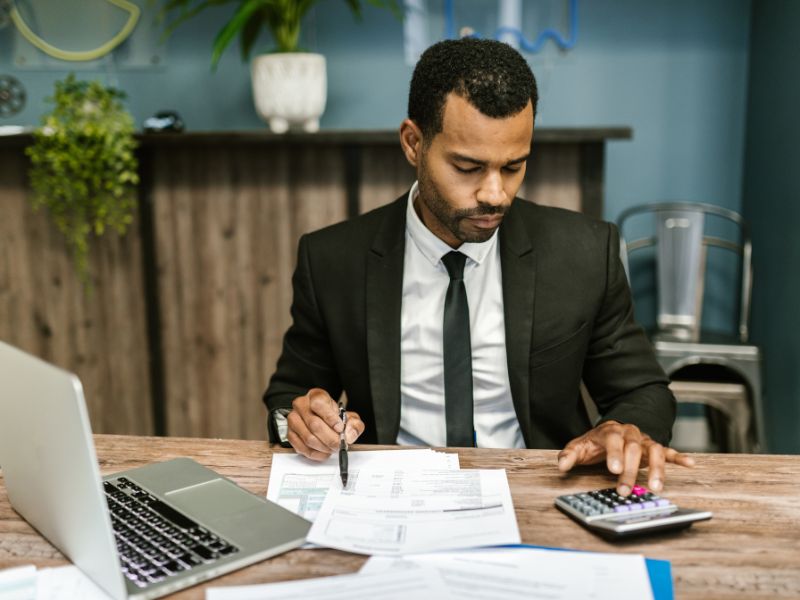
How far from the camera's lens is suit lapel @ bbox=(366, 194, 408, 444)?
1483mm

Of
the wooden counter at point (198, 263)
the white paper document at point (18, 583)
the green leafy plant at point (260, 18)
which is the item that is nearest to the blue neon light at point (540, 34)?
the green leafy plant at point (260, 18)

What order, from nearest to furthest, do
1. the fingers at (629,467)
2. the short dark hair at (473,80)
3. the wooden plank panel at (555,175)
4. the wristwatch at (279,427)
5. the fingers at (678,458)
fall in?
the fingers at (629,467)
the fingers at (678,458)
the wristwatch at (279,427)
the short dark hair at (473,80)
the wooden plank panel at (555,175)

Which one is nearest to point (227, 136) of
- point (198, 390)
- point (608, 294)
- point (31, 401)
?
point (198, 390)

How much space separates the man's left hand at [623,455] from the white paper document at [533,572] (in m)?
0.17

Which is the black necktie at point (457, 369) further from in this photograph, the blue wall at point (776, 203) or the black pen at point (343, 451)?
the blue wall at point (776, 203)

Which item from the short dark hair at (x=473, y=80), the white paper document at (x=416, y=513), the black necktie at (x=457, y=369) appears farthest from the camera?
the black necktie at (x=457, y=369)

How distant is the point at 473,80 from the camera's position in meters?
1.33

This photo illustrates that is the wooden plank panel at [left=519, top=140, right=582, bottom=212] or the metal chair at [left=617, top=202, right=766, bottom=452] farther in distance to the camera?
the wooden plank panel at [left=519, top=140, right=582, bottom=212]

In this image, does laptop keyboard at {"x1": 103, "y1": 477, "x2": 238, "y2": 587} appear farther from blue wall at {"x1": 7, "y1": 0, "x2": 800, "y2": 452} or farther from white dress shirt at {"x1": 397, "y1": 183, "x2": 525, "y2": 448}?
blue wall at {"x1": 7, "y1": 0, "x2": 800, "y2": 452}

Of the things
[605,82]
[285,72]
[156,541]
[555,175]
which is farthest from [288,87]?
[156,541]

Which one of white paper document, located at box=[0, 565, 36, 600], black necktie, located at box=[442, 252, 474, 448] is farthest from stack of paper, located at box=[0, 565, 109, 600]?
black necktie, located at box=[442, 252, 474, 448]

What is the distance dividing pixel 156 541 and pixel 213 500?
0.12m

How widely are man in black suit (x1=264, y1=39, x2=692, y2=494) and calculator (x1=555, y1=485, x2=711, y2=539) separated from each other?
0.41 metres

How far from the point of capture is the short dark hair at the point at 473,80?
1.32m
